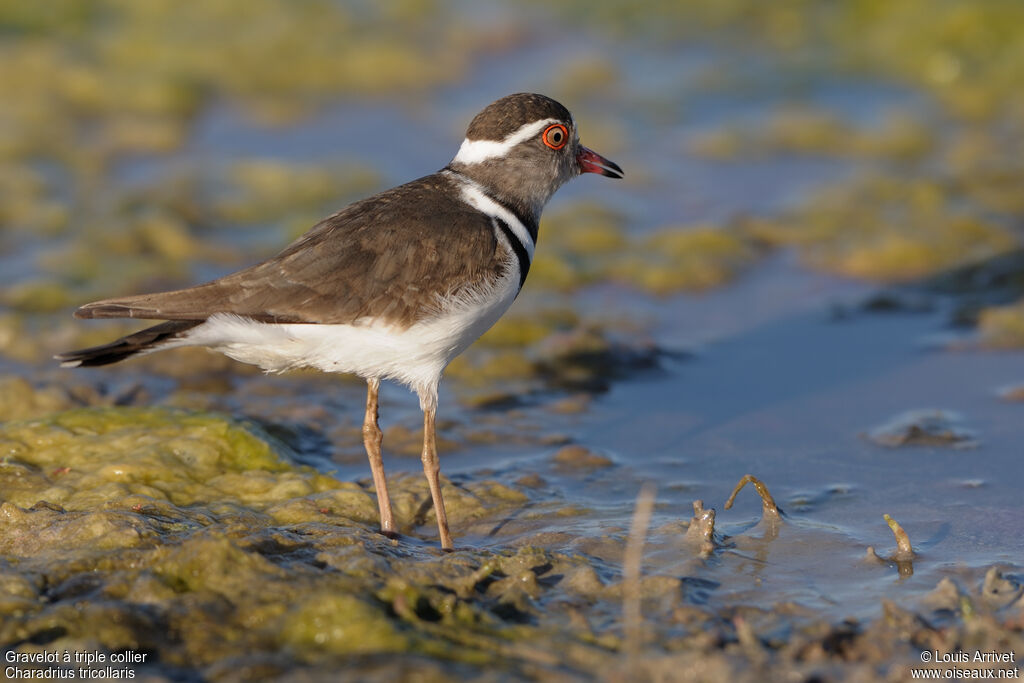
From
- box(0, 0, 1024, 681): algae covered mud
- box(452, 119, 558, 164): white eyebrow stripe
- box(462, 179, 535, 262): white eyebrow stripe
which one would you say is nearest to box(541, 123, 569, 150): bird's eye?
box(452, 119, 558, 164): white eyebrow stripe

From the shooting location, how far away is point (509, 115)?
237 inches

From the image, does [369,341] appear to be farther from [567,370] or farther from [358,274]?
[567,370]

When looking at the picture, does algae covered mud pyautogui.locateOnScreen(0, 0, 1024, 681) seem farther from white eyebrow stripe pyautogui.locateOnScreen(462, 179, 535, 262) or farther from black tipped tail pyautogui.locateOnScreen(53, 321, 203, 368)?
white eyebrow stripe pyautogui.locateOnScreen(462, 179, 535, 262)

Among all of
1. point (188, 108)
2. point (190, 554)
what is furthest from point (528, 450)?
point (188, 108)

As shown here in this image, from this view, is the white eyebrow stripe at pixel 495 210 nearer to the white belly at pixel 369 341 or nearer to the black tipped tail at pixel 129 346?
the white belly at pixel 369 341

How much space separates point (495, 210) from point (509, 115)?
57cm

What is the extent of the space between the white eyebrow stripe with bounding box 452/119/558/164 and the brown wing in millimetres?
557

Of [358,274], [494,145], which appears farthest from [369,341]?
[494,145]

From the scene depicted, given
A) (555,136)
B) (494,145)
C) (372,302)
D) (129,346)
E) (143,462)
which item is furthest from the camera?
(555,136)

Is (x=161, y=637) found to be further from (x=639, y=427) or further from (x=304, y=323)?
(x=639, y=427)

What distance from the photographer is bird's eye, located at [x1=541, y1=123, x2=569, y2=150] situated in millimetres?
6098

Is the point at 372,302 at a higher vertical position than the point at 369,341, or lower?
higher

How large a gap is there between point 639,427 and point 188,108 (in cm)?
689

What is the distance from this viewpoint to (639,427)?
677 cm
